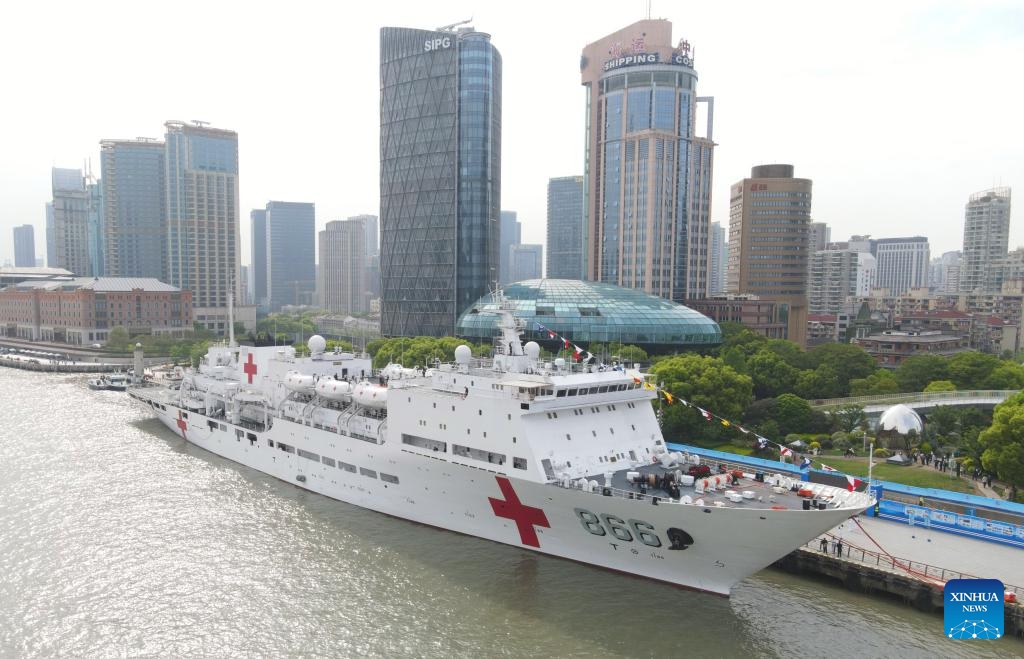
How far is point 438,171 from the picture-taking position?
82.6 metres

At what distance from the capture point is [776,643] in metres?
17.2

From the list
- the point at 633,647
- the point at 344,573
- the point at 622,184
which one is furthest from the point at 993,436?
the point at 622,184

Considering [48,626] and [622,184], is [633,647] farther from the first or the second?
[622,184]

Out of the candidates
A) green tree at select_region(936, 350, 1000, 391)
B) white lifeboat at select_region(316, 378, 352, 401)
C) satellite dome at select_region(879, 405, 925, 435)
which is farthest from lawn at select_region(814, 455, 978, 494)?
white lifeboat at select_region(316, 378, 352, 401)

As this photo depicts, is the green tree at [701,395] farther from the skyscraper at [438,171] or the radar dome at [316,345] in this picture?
the skyscraper at [438,171]

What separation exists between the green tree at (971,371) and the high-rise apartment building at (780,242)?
2030 inches

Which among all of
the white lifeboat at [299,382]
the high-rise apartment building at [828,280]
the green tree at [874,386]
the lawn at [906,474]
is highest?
the high-rise apartment building at [828,280]

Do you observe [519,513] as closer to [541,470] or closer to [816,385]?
[541,470]

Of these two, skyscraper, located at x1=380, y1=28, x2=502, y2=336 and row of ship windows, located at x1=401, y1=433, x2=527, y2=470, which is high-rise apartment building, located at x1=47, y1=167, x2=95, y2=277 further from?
row of ship windows, located at x1=401, y1=433, x2=527, y2=470

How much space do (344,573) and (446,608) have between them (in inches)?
159

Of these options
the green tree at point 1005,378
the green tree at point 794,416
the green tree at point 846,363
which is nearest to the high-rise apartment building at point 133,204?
the green tree at point 846,363

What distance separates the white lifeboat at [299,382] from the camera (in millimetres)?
30366

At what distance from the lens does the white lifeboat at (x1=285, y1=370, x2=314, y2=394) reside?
30366 millimetres

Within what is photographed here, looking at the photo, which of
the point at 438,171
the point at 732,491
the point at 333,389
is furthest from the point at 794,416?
the point at 438,171
